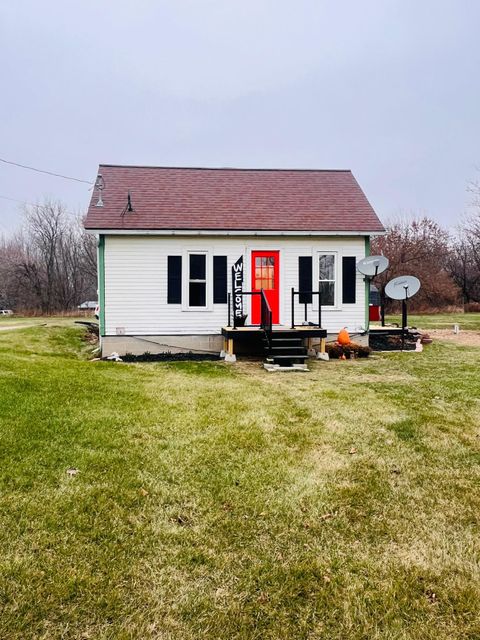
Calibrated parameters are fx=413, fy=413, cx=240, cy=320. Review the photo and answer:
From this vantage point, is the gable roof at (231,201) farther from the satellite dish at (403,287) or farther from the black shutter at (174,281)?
A: the satellite dish at (403,287)

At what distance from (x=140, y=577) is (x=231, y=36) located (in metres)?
25.3

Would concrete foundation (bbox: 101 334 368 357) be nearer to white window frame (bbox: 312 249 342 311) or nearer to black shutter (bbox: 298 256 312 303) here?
white window frame (bbox: 312 249 342 311)

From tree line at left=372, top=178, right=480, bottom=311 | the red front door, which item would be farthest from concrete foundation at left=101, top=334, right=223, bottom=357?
tree line at left=372, top=178, right=480, bottom=311

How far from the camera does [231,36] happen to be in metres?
21.7

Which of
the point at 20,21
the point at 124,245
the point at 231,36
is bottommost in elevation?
the point at 124,245

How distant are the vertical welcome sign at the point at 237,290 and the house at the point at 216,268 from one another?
0.03 meters

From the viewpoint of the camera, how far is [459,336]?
14.4 meters

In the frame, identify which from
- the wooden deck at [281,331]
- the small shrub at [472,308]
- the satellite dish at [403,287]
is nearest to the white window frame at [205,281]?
the wooden deck at [281,331]

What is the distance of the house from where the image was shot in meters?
10.6

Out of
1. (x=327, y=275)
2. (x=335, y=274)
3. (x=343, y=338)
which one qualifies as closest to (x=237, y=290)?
(x=327, y=275)

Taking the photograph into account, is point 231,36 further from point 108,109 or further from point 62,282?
point 62,282

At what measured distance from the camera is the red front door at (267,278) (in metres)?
11.0

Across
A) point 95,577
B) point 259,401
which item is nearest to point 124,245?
point 259,401

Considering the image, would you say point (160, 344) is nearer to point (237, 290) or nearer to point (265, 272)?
point (237, 290)
